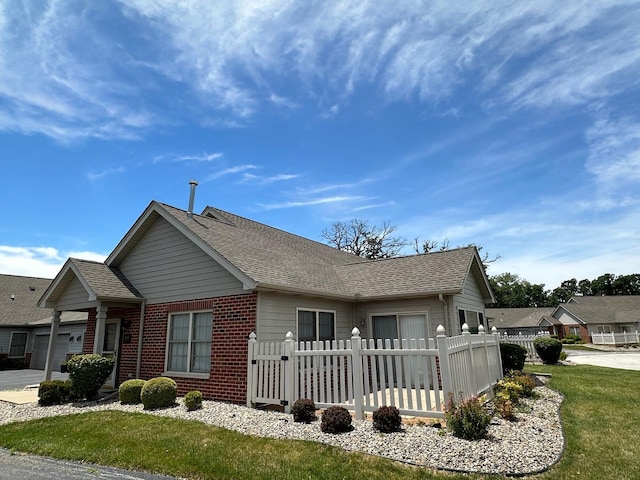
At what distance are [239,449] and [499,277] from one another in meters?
93.5

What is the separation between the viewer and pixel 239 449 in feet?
19.9

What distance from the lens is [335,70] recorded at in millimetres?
10766

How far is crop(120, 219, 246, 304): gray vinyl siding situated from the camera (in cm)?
1110

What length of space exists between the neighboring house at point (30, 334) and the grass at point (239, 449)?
60.2 feet

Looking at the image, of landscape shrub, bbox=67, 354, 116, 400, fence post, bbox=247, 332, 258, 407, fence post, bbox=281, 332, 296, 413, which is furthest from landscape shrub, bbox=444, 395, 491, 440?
landscape shrub, bbox=67, 354, 116, 400

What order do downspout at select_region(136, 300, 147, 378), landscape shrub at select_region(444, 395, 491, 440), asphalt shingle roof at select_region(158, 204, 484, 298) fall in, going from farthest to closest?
downspout at select_region(136, 300, 147, 378), asphalt shingle roof at select_region(158, 204, 484, 298), landscape shrub at select_region(444, 395, 491, 440)

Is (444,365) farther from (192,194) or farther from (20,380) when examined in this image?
(20,380)

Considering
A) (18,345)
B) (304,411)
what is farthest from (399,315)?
(18,345)

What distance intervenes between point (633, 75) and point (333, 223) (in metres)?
32.1

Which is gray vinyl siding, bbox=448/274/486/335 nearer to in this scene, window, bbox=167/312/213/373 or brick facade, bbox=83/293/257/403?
brick facade, bbox=83/293/257/403

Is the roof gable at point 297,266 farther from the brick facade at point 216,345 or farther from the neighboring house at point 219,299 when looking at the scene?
the brick facade at point 216,345

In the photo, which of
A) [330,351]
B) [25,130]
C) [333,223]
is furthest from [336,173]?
[333,223]

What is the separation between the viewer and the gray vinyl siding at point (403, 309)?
1234 centimetres

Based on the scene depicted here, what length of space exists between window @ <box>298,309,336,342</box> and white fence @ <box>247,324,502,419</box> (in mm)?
2253
